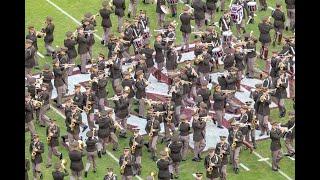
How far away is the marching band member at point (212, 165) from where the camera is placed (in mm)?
32719

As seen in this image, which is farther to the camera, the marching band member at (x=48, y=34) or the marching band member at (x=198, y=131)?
the marching band member at (x=48, y=34)

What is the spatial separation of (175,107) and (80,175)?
540cm

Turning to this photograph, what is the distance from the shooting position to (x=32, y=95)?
120 feet

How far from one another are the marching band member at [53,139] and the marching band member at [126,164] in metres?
2.61

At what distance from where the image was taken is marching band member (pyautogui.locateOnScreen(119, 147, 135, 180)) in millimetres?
32594

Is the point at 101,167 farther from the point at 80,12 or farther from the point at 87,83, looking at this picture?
the point at 80,12

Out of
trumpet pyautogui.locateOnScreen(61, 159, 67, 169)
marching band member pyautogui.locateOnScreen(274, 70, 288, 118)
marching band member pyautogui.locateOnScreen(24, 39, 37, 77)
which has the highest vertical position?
marching band member pyautogui.locateOnScreen(24, 39, 37, 77)

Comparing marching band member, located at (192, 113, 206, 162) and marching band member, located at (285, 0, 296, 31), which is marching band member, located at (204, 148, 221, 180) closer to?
marching band member, located at (192, 113, 206, 162)

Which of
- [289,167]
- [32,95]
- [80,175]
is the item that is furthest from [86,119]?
[289,167]

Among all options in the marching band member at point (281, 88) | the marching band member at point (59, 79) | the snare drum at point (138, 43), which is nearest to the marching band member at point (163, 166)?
the marching band member at point (281, 88)

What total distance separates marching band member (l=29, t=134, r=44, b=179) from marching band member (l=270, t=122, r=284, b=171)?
25.1ft

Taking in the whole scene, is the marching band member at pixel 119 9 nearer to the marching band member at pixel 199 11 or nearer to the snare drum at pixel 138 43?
the marching band member at pixel 199 11

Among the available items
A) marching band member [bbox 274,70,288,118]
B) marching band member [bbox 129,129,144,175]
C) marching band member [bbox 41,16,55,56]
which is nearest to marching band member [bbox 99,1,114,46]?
marching band member [bbox 41,16,55,56]

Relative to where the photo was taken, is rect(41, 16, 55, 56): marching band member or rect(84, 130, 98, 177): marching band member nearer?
rect(84, 130, 98, 177): marching band member
